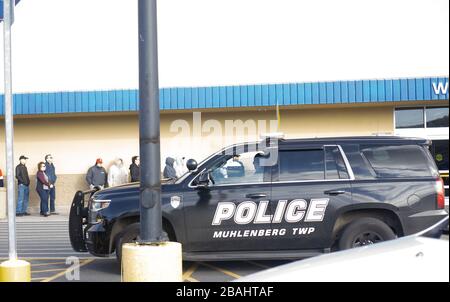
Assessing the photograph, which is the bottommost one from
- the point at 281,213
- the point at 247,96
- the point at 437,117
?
the point at 281,213

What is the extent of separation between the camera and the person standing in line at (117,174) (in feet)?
65.2

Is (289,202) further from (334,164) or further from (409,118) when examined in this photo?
(409,118)

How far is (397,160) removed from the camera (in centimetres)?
872

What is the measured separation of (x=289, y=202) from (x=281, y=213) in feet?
0.59

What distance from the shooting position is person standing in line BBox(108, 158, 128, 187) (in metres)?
19.9

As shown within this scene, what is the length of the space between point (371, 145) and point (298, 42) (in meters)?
11.4

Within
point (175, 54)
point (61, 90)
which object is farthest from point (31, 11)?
point (175, 54)

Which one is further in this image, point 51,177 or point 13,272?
point 51,177

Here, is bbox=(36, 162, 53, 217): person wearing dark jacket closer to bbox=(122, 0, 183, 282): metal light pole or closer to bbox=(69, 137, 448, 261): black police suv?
bbox=(69, 137, 448, 261): black police suv

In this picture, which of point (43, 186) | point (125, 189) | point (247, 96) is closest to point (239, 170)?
point (125, 189)

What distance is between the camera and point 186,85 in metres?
19.8

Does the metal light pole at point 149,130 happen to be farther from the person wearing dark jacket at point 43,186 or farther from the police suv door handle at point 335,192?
the person wearing dark jacket at point 43,186

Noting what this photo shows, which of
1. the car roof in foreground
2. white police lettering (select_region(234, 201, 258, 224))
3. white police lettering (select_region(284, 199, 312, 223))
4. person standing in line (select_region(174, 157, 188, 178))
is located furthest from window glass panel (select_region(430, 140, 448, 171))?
white police lettering (select_region(234, 201, 258, 224))
